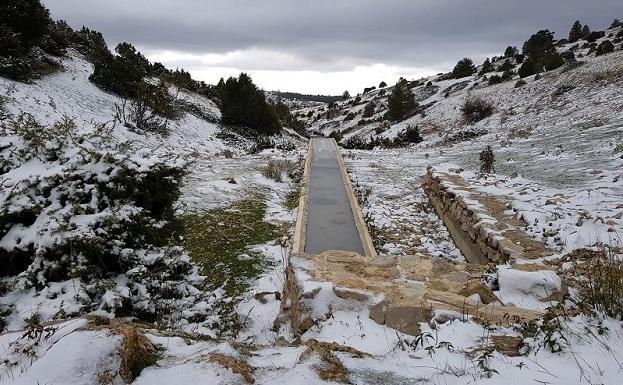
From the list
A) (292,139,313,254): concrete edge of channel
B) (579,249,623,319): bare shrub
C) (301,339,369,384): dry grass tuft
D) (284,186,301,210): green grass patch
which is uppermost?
(579,249,623,319): bare shrub

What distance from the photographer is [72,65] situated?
755 inches

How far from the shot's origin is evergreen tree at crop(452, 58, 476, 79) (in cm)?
4281

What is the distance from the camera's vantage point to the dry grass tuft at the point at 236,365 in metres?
2.60

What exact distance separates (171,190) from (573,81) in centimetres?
2228

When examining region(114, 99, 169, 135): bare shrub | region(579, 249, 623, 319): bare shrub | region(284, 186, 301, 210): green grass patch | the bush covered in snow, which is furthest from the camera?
region(114, 99, 169, 135): bare shrub

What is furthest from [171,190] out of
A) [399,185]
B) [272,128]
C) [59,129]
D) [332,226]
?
[272,128]

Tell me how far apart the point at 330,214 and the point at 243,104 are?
1650cm

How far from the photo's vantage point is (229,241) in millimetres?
7367

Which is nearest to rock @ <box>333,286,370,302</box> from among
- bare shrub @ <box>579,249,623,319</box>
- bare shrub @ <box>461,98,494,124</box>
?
bare shrub @ <box>579,249,623,319</box>

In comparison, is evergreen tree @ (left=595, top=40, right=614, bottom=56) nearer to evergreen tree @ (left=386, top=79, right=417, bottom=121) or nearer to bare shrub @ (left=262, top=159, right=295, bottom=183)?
evergreen tree @ (left=386, top=79, right=417, bottom=121)

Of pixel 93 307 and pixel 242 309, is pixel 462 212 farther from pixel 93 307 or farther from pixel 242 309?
pixel 93 307

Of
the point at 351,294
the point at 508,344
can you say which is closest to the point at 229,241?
the point at 351,294

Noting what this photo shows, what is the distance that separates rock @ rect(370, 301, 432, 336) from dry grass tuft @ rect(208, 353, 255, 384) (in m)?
1.53

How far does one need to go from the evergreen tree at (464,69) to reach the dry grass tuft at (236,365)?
44798 millimetres
